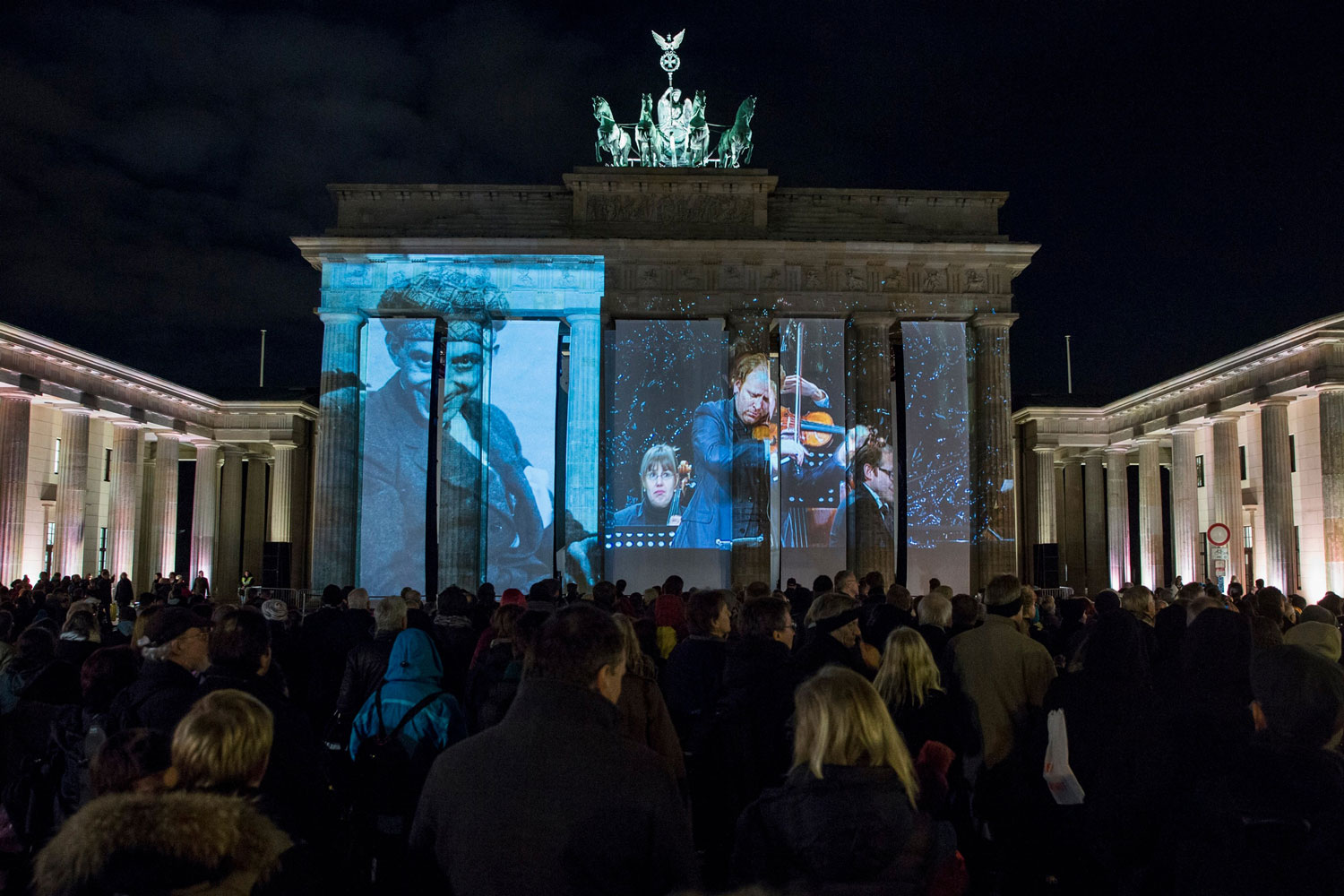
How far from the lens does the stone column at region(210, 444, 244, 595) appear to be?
39000mm

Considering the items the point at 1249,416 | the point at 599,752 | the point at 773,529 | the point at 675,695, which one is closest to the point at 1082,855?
the point at 675,695

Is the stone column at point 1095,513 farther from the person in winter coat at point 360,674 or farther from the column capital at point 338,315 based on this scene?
the person in winter coat at point 360,674

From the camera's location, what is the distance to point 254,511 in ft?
143

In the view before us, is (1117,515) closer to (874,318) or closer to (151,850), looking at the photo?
(874,318)

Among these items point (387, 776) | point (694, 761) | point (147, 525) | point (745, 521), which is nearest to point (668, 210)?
point (745, 521)

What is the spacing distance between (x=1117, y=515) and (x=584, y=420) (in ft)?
79.0

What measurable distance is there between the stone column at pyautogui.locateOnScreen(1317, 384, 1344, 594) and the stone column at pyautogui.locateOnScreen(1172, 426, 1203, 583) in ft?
26.4

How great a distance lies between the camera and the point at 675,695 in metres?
6.20

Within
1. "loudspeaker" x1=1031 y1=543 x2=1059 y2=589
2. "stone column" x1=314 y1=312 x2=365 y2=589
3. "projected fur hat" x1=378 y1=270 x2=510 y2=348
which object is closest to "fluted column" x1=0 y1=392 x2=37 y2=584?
"stone column" x1=314 y1=312 x2=365 y2=589

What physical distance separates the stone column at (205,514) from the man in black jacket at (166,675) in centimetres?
3633

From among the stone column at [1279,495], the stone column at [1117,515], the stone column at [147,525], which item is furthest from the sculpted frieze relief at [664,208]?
the stone column at [1117,515]

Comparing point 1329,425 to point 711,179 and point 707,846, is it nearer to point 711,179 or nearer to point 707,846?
point 711,179

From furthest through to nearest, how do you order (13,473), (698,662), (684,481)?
(684,481) → (13,473) → (698,662)

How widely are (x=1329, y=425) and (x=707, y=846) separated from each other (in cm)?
2720
